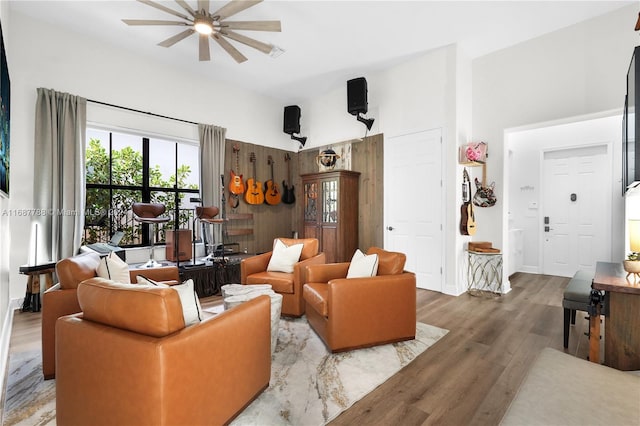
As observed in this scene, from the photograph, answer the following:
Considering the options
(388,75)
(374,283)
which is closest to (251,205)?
(388,75)

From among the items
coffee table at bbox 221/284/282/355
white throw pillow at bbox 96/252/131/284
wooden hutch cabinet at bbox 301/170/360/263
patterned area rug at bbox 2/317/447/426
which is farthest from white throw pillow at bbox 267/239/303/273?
white throw pillow at bbox 96/252/131/284

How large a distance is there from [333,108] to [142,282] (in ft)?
15.3

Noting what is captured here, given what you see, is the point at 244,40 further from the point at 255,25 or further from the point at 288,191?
the point at 288,191

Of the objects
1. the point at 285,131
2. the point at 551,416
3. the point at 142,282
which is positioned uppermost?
the point at 285,131

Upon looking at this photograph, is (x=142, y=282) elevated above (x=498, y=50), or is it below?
below

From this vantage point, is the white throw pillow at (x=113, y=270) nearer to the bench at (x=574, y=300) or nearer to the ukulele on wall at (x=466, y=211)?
the bench at (x=574, y=300)

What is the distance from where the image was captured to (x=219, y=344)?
1429mm

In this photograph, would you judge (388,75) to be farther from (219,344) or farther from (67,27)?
(219,344)

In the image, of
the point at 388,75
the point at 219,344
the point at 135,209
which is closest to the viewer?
the point at 219,344

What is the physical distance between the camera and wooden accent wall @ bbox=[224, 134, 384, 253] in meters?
5.02

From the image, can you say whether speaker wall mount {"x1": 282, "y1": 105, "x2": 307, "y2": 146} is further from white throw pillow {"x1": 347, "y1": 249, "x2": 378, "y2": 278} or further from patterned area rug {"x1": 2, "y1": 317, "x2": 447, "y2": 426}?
patterned area rug {"x1": 2, "y1": 317, "x2": 447, "y2": 426}

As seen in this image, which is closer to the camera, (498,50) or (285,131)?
(498,50)

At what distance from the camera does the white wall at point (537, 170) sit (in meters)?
4.74

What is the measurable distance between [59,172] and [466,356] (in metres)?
4.68
